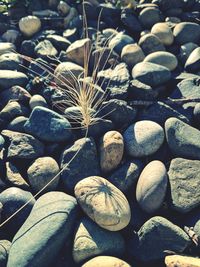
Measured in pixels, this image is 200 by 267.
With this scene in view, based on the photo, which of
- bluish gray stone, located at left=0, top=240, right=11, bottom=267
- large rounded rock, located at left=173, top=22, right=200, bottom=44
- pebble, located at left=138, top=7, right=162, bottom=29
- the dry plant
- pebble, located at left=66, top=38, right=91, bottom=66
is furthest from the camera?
pebble, located at left=138, top=7, right=162, bottom=29

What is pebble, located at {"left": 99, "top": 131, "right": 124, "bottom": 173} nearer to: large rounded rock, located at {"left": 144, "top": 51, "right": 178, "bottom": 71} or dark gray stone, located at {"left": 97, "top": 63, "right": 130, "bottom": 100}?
dark gray stone, located at {"left": 97, "top": 63, "right": 130, "bottom": 100}

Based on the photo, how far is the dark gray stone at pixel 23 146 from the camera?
3002 mm

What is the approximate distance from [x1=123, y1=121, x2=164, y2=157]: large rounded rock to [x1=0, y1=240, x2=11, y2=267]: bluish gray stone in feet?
3.64

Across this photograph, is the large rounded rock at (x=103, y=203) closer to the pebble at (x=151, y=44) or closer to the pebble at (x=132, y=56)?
the pebble at (x=132, y=56)

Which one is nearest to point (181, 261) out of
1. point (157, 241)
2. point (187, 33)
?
point (157, 241)

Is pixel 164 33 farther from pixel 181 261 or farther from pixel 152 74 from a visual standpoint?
pixel 181 261

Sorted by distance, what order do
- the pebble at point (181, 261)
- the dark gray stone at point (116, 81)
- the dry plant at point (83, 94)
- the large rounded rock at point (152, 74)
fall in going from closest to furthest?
the pebble at point (181, 261) → the dry plant at point (83, 94) → the dark gray stone at point (116, 81) → the large rounded rock at point (152, 74)

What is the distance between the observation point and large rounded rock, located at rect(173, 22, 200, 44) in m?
4.15

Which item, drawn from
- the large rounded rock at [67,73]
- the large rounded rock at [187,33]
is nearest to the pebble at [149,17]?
the large rounded rock at [187,33]

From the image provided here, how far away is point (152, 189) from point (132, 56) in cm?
161

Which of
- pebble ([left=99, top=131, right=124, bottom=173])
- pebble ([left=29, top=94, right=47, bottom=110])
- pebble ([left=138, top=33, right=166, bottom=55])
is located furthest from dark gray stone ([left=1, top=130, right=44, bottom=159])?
pebble ([left=138, top=33, right=166, bottom=55])

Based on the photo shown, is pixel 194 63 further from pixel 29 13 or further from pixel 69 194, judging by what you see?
pixel 29 13

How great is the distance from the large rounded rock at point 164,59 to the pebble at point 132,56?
0.29ft

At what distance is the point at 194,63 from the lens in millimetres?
3777
